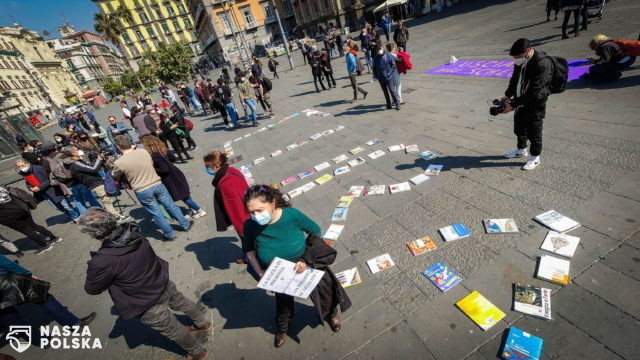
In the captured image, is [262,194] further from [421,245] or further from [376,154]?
[376,154]

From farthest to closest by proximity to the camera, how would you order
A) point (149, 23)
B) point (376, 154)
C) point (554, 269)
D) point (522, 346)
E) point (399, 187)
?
1. point (149, 23)
2. point (376, 154)
3. point (399, 187)
4. point (554, 269)
5. point (522, 346)

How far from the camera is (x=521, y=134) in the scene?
4.75m

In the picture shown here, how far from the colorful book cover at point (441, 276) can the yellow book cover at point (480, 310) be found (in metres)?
0.22

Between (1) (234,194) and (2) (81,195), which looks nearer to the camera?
(1) (234,194)

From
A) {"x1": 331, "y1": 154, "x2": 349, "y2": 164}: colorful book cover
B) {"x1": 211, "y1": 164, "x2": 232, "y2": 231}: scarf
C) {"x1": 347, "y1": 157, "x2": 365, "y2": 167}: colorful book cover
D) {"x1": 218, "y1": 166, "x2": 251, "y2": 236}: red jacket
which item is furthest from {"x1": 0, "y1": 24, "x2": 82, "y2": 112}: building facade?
{"x1": 218, "y1": 166, "x2": 251, "y2": 236}: red jacket

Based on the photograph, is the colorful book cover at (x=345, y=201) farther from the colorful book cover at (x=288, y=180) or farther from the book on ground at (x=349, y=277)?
the colorful book cover at (x=288, y=180)

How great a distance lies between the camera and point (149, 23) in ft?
243

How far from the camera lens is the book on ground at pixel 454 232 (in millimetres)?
3781

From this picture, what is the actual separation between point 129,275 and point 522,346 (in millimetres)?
3636

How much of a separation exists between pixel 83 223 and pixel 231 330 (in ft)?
6.76

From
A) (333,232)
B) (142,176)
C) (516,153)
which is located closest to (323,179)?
(333,232)

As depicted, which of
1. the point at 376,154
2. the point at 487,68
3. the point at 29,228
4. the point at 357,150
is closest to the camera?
the point at 29,228

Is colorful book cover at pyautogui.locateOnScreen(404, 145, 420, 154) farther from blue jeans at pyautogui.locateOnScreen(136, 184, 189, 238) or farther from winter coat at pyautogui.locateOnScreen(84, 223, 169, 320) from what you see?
winter coat at pyautogui.locateOnScreen(84, 223, 169, 320)

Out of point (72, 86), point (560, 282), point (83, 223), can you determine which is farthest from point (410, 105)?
point (72, 86)
